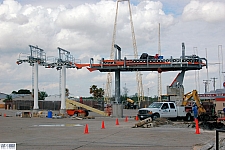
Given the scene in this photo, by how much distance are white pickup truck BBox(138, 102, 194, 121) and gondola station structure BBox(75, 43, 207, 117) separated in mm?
9743

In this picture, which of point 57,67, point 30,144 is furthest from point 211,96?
point 30,144

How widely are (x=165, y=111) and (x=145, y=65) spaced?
12.7 meters

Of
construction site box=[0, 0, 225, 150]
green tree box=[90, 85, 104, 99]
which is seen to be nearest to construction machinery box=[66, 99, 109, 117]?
construction site box=[0, 0, 225, 150]

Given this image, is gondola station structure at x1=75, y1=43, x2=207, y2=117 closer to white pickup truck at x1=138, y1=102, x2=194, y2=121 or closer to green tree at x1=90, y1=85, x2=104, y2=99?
white pickup truck at x1=138, y1=102, x2=194, y2=121

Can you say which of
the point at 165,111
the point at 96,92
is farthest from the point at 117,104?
the point at 96,92

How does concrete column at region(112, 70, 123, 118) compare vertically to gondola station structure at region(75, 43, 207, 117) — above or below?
below

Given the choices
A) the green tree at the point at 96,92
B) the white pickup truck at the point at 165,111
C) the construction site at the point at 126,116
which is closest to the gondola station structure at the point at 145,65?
the construction site at the point at 126,116

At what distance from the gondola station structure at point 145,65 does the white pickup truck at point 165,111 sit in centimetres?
974

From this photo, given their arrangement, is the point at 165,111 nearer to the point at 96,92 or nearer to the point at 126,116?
the point at 126,116

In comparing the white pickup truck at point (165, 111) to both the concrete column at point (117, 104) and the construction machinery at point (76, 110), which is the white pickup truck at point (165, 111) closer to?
the concrete column at point (117, 104)

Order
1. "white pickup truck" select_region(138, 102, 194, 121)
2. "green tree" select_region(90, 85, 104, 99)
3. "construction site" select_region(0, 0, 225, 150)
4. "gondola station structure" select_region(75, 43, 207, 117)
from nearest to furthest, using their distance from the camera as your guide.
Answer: "construction site" select_region(0, 0, 225, 150) → "white pickup truck" select_region(138, 102, 194, 121) → "gondola station structure" select_region(75, 43, 207, 117) → "green tree" select_region(90, 85, 104, 99)

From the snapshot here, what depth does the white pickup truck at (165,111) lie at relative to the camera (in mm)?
32750

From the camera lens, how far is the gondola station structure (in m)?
44.0

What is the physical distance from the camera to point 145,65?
44969 mm
